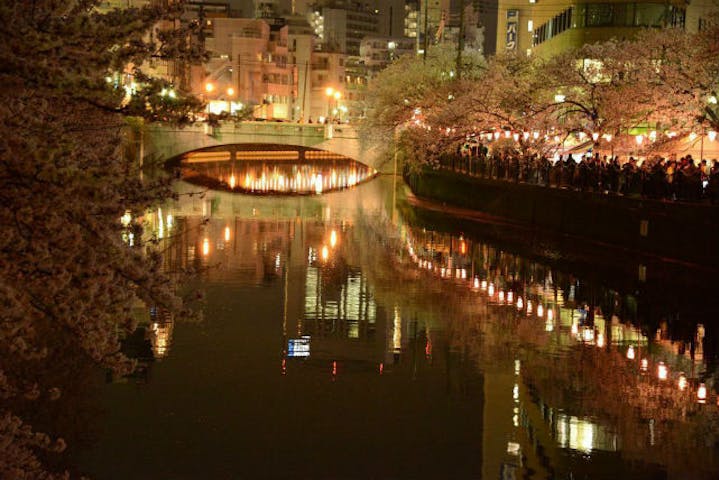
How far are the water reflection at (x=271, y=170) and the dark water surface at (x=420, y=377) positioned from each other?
36889 mm

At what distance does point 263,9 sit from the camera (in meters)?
149

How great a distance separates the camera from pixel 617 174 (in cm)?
3606

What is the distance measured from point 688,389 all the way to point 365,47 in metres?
166

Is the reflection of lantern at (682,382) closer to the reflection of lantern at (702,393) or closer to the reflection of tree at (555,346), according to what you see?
the reflection of tree at (555,346)

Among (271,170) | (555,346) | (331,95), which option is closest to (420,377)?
(555,346)

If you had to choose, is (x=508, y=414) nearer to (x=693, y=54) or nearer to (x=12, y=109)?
(x=12, y=109)

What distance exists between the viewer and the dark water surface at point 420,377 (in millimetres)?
13406

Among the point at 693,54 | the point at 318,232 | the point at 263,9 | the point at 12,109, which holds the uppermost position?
the point at 263,9

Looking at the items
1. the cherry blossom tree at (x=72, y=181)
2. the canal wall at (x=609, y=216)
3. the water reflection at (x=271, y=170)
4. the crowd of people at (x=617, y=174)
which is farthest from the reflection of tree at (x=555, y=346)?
the water reflection at (x=271, y=170)

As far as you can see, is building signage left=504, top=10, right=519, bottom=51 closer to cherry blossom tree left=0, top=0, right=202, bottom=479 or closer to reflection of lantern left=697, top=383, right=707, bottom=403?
reflection of lantern left=697, top=383, right=707, bottom=403

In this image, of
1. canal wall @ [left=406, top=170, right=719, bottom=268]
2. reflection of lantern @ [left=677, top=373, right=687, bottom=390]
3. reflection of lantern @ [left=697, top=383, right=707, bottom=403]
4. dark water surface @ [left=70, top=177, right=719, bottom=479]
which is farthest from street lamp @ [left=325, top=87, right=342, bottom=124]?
reflection of lantern @ [left=697, top=383, right=707, bottom=403]

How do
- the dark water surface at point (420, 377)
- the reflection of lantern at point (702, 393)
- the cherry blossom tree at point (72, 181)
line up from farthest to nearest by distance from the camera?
the reflection of lantern at point (702, 393)
the dark water surface at point (420, 377)
the cherry blossom tree at point (72, 181)

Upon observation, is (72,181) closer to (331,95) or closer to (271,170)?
(271,170)

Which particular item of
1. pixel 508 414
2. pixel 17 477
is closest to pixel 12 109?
pixel 17 477
